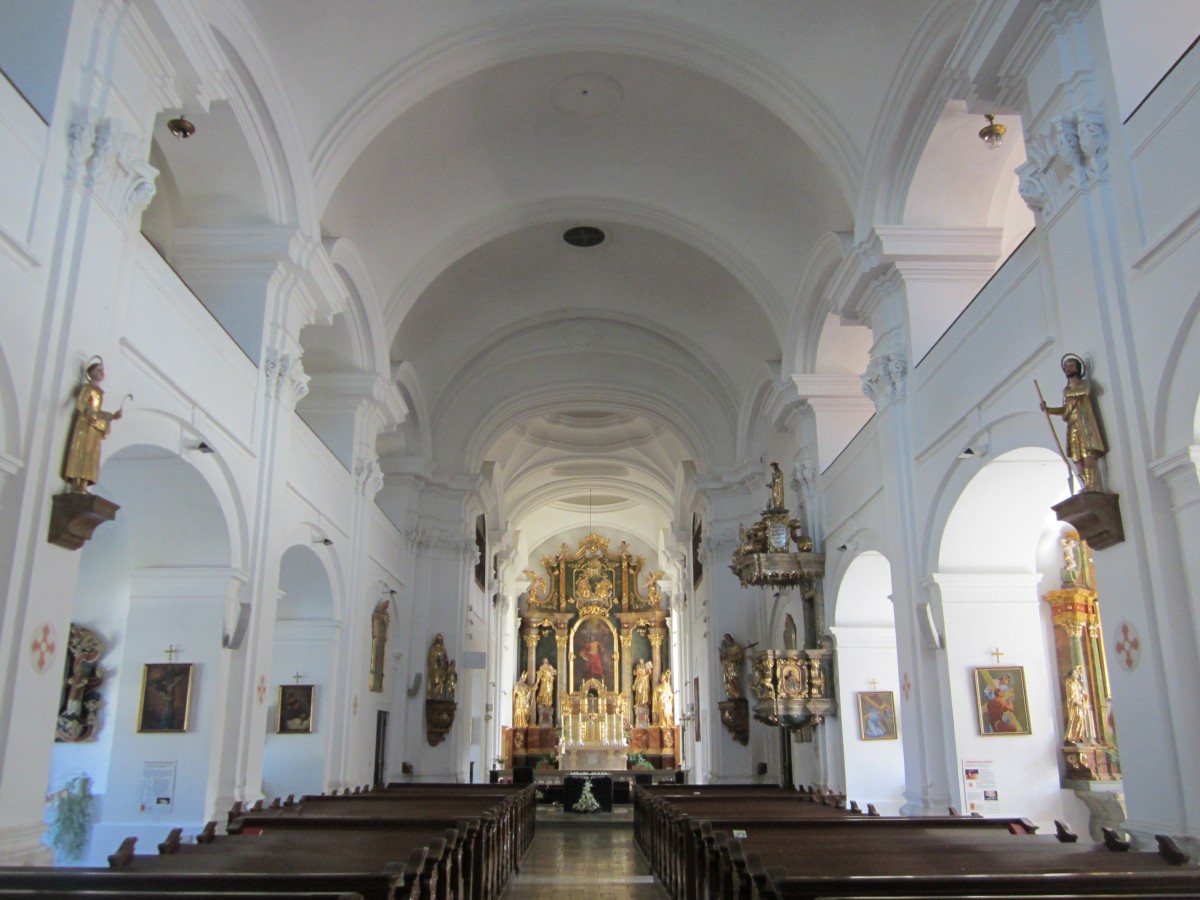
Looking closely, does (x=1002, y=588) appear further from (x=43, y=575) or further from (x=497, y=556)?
(x=497, y=556)

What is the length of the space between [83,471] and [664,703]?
88.7 ft

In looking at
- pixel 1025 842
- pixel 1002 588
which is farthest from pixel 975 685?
pixel 1025 842

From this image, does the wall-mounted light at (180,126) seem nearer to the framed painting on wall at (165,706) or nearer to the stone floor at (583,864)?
the framed painting on wall at (165,706)

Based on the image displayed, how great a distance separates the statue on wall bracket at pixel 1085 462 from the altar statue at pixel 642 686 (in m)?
27.0

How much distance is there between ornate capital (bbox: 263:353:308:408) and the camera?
9703 millimetres

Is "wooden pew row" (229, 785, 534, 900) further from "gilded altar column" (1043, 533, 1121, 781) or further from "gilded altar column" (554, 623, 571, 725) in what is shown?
"gilded altar column" (554, 623, 571, 725)

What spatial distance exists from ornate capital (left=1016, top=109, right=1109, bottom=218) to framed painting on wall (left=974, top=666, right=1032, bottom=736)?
3983 millimetres

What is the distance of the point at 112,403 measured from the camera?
663 cm

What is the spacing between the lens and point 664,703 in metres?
31.4

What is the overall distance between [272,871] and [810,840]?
10.8 ft

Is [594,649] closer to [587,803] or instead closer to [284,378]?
[587,803]

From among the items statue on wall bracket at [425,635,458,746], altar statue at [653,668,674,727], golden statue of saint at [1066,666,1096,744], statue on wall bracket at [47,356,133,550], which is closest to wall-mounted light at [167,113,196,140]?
statue on wall bracket at [47,356,133,550]

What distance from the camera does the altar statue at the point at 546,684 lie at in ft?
105

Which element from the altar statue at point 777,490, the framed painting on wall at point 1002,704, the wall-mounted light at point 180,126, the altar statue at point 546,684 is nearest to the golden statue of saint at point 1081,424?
Answer: the framed painting on wall at point 1002,704
